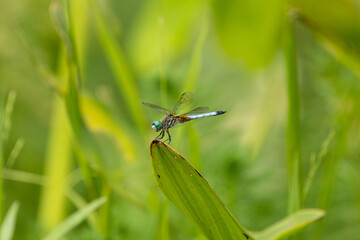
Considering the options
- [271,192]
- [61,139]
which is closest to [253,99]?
[271,192]

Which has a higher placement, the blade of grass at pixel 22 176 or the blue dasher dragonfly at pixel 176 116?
the blade of grass at pixel 22 176

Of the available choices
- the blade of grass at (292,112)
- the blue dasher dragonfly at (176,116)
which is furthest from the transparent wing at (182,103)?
the blade of grass at (292,112)

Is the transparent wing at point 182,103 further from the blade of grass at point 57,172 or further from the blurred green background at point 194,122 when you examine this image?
the blade of grass at point 57,172

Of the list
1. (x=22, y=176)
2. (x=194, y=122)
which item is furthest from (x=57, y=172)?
(x=194, y=122)

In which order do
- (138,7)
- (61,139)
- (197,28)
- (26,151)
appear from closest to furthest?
(61,139)
(26,151)
(197,28)
(138,7)

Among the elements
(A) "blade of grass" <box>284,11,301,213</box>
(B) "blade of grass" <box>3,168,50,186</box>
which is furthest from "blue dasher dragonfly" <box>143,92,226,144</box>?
(B) "blade of grass" <box>3,168,50,186</box>

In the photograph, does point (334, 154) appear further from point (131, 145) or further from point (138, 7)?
point (138, 7)
